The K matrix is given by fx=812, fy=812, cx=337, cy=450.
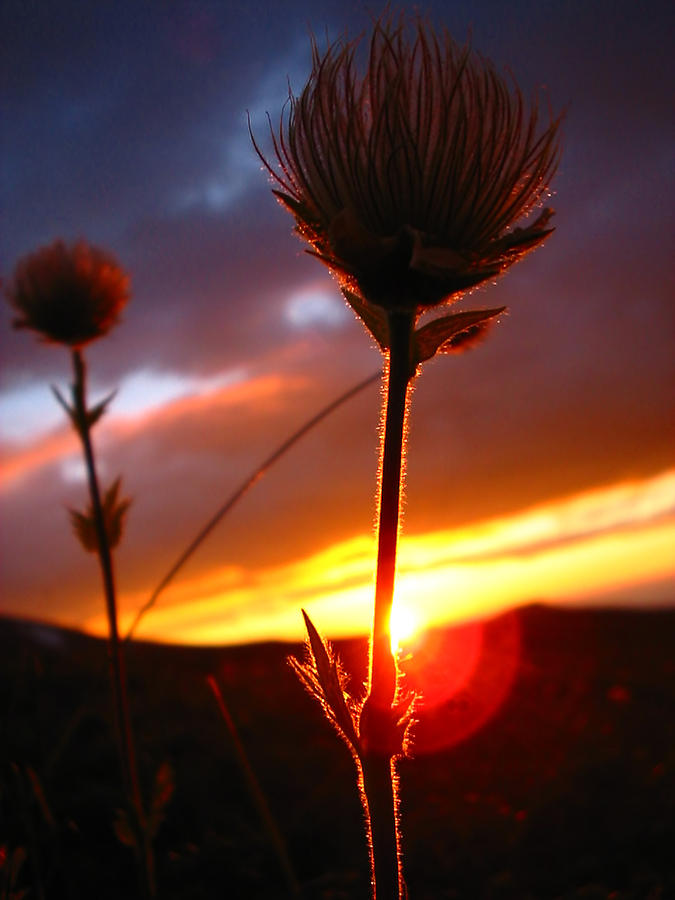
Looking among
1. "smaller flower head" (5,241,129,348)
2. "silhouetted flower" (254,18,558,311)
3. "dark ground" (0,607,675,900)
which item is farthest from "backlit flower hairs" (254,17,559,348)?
Result: "smaller flower head" (5,241,129,348)

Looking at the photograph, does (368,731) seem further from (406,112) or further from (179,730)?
(179,730)

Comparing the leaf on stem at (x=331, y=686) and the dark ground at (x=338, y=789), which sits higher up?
the leaf on stem at (x=331, y=686)

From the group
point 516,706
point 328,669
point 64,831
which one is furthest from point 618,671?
point 328,669

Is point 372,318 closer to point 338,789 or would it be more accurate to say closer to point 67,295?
point 67,295

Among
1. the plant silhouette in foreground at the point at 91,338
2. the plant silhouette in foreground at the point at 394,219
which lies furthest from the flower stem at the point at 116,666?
the plant silhouette in foreground at the point at 394,219

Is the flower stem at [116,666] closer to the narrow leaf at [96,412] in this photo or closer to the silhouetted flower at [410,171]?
the narrow leaf at [96,412]

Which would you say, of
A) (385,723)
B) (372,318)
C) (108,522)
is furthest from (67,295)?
(385,723)

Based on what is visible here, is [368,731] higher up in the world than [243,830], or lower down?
higher up
